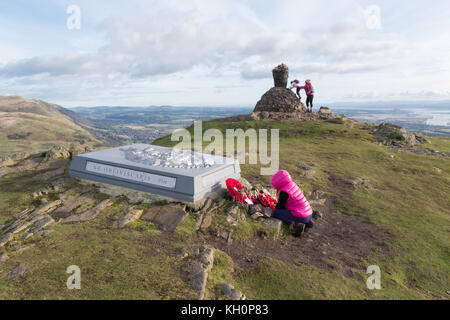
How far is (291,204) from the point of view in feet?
29.5

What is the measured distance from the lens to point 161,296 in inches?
201

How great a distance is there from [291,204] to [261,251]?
2186 mm

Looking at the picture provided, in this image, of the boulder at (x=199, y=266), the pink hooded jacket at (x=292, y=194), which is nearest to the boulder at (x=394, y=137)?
the pink hooded jacket at (x=292, y=194)

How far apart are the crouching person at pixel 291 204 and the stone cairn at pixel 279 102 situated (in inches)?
982

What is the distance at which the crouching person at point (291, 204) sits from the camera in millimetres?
8828

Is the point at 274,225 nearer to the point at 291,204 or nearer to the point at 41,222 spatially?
the point at 291,204

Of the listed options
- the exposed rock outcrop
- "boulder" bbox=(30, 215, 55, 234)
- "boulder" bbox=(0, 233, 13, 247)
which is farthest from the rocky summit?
"boulder" bbox=(0, 233, 13, 247)

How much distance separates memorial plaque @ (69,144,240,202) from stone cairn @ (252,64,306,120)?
75.7 feet

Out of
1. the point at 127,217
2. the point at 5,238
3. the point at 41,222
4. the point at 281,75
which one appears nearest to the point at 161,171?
the point at 127,217

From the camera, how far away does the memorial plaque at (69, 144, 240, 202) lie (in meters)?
9.59

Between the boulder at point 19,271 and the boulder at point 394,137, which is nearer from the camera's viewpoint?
the boulder at point 19,271

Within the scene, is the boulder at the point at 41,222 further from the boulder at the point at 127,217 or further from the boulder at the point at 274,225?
the boulder at the point at 274,225

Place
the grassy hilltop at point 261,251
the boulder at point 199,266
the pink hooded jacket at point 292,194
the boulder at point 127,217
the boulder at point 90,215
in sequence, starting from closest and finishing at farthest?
the boulder at point 199,266, the grassy hilltop at point 261,251, the boulder at point 127,217, the boulder at point 90,215, the pink hooded jacket at point 292,194

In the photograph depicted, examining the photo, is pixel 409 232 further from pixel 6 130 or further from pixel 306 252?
pixel 6 130
